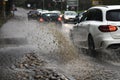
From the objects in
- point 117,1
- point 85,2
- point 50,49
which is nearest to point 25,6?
point 85,2

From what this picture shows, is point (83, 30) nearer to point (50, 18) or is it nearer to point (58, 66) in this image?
point (58, 66)

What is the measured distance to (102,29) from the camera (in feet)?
41.8

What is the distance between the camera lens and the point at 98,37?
1288 centimetres

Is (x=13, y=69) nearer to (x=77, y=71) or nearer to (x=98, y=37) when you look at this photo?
(x=77, y=71)

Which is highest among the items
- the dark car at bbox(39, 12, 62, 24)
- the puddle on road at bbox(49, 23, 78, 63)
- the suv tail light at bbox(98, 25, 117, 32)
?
the suv tail light at bbox(98, 25, 117, 32)

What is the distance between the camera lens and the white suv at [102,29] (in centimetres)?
1252

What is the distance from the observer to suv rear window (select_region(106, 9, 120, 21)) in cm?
1295

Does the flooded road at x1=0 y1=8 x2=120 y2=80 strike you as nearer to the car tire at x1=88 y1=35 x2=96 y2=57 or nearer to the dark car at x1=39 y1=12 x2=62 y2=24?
the car tire at x1=88 y1=35 x2=96 y2=57

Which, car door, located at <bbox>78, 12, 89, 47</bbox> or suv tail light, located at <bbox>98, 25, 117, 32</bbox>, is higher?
suv tail light, located at <bbox>98, 25, 117, 32</bbox>

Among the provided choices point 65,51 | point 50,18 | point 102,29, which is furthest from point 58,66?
point 50,18

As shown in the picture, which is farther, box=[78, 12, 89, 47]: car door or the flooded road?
box=[78, 12, 89, 47]: car door

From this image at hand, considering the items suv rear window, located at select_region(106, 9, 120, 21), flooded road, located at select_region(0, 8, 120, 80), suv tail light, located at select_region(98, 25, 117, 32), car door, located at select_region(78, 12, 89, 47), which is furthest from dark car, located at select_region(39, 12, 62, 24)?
suv tail light, located at select_region(98, 25, 117, 32)

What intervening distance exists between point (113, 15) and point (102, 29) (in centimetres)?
64

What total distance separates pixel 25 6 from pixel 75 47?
180533 mm
